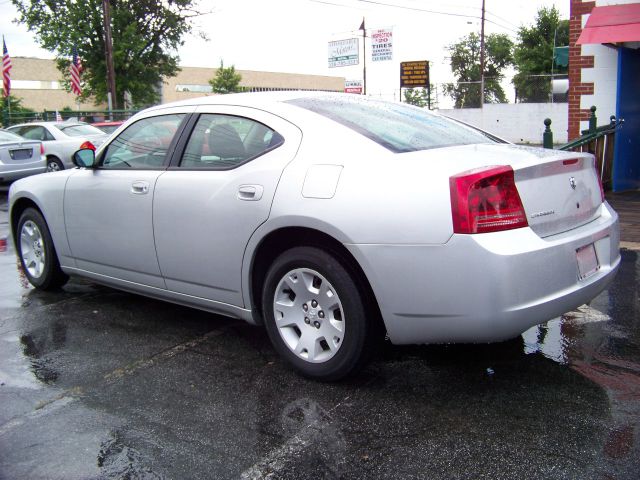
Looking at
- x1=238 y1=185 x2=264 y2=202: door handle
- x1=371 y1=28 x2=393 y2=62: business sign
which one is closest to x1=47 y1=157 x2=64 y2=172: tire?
x1=238 y1=185 x2=264 y2=202: door handle

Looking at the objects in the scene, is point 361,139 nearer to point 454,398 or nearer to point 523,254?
point 523,254

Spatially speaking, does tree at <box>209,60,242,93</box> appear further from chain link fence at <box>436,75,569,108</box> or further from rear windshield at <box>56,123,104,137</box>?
rear windshield at <box>56,123,104,137</box>

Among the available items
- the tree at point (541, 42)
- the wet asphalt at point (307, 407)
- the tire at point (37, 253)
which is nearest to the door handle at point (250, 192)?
the wet asphalt at point (307, 407)

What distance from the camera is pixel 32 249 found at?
5.86 meters

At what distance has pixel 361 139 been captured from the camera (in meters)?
3.60

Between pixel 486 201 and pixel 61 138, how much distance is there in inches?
623

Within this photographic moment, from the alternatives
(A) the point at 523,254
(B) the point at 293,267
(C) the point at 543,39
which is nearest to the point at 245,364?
(B) the point at 293,267

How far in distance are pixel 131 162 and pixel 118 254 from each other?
68 centimetres

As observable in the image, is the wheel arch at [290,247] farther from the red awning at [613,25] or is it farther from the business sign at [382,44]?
the business sign at [382,44]

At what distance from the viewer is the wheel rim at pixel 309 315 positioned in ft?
11.7

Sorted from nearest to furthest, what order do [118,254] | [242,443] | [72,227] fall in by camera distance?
[242,443] < [118,254] < [72,227]

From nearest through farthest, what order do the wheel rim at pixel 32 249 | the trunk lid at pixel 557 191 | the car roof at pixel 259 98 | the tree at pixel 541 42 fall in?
the trunk lid at pixel 557 191 → the car roof at pixel 259 98 → the wheel rim at pixel 32 249 → the tree at pixel 541 42

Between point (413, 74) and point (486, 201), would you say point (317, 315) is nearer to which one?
point (486, 201)

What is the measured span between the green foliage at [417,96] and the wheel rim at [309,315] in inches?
1282
